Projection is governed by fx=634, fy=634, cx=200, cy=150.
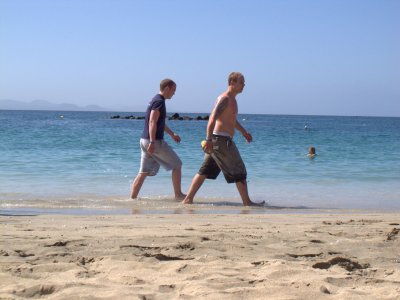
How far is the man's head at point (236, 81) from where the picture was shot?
23.9 feet

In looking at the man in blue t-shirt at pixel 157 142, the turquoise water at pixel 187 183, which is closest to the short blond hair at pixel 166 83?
the man in blue t-shirt at pixel 157 142

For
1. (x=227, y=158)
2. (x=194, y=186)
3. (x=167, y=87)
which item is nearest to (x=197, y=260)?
(x=227, y=158)

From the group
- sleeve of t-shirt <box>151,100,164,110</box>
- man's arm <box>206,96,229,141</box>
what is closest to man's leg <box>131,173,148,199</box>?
sleeve of t-shirt <box>151,100,164,110</box>

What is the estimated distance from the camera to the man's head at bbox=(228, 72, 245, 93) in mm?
7293

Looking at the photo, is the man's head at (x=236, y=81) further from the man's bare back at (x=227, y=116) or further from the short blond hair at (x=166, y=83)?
the short blond hair at (x=166, y=83)

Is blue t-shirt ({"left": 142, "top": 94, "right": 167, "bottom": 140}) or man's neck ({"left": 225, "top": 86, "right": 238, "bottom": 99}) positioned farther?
blue t-shirt ({"left": 142, "top": 94, "right": 167, "bottom": 140})

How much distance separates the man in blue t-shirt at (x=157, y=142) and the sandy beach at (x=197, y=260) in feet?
6.70

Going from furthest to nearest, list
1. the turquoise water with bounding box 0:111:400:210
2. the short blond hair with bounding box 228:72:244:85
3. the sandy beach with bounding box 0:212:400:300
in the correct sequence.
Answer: the turquoise water with bounding box 0:111:400:210
the short blond hair with bounding box 228:72:244:85
the sandy beach with bounding box 0:212:400:300

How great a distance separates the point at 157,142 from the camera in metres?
7.83

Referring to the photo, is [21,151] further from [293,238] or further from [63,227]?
[293,238]

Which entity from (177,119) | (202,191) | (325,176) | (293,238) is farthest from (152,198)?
(177,119)

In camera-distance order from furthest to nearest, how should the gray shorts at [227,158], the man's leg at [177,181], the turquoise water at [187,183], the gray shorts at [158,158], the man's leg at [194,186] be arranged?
the turquoise water at [187,183] < the man's leg at [177,181] < the gray shorts at [158,158] < the man's leg at [194,186] < the gray shorts at [227,158]

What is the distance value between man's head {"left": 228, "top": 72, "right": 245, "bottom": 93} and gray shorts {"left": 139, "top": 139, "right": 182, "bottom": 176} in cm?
118

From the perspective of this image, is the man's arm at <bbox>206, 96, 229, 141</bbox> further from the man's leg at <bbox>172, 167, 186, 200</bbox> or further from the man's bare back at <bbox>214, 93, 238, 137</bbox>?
the man's leg at <bbox>172, 167, 186, 200</bbox>
